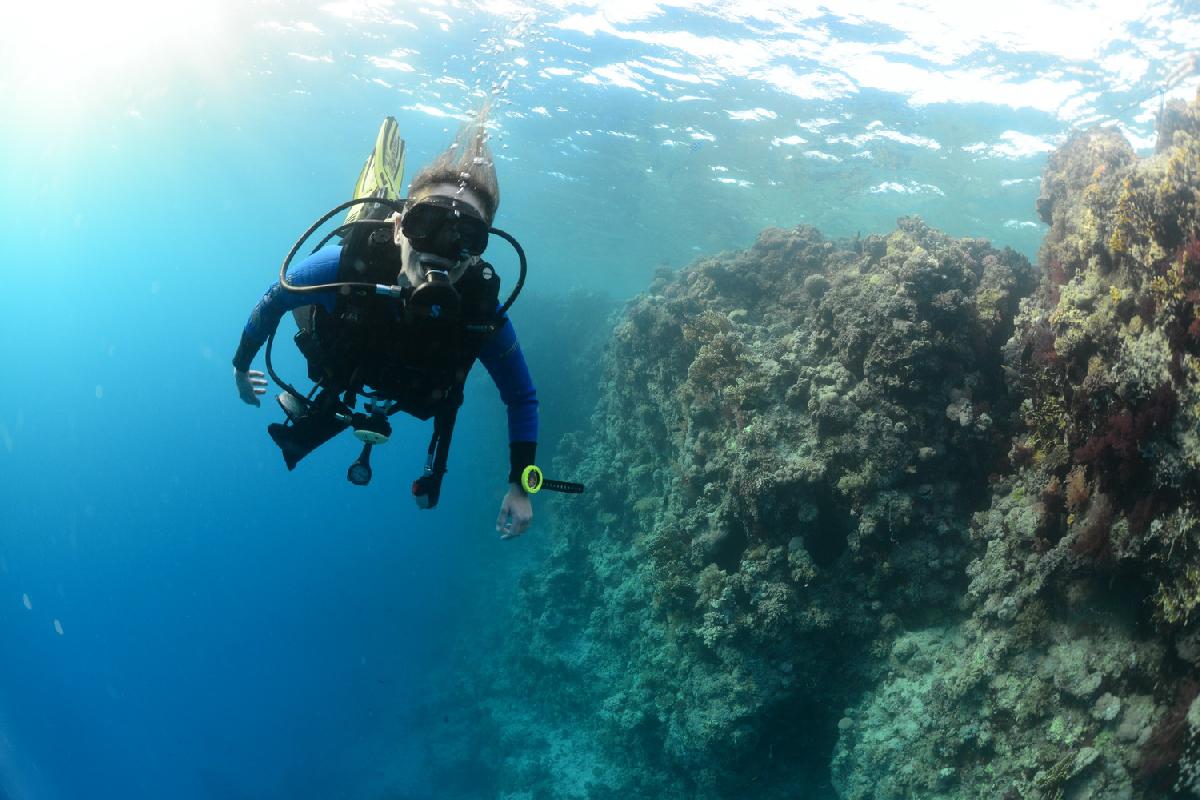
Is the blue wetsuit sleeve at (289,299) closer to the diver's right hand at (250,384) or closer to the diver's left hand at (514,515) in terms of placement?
the diver's right hand at (250,384)

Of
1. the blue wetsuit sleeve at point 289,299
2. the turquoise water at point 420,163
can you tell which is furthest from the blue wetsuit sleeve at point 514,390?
the turquoise water at point 420,163

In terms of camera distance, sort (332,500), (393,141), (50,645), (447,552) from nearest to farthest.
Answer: (393,141) < (447,552) < (50,645) < (332,500)

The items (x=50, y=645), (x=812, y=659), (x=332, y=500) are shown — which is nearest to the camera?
(x=812, y=659)

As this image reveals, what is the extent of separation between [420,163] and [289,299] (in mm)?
31401

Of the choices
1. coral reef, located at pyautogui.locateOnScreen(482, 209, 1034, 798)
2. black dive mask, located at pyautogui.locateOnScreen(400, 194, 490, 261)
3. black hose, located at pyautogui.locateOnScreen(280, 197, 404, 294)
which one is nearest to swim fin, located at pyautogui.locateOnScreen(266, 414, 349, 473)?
black hose, located at pyautogui.locateOnScreen(280, 197, 404, 294)

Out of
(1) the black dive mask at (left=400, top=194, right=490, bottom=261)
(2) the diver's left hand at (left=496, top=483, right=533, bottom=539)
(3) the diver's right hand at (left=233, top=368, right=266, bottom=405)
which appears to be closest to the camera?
(1) the black dive mask at (left=400, top=194, right=490, bottom=261)

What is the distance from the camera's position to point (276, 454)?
83.0 metres

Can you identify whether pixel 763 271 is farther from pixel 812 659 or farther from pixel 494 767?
pixel 494 767

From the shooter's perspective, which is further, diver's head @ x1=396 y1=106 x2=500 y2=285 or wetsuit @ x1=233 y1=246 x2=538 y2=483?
wetsuit @ x1=233 y1=246 x2=538 y2=483

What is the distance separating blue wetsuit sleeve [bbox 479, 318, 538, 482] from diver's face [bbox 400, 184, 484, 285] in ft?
1.89

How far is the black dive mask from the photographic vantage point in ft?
10.9

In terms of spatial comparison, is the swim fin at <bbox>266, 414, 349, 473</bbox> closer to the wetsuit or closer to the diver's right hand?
the wetsuit

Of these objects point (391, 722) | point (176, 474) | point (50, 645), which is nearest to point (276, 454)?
point (176, 474)

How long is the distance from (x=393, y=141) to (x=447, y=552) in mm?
23110
